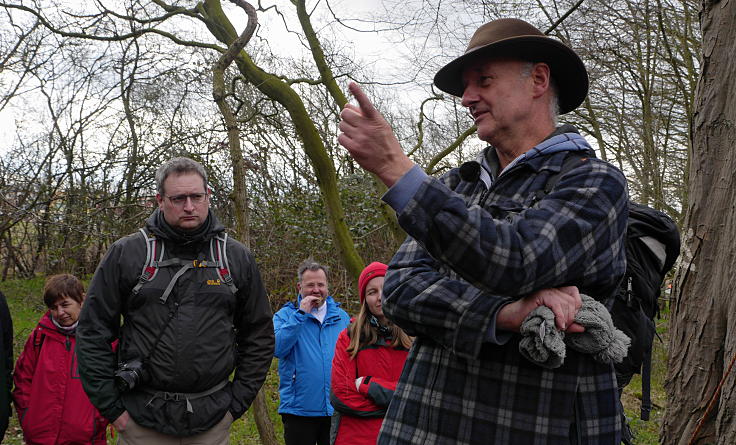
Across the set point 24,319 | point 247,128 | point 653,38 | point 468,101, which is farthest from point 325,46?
point 24,319

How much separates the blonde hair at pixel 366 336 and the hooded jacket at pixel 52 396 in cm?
178

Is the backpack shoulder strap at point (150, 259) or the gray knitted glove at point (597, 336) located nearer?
the gray knitted glove at point (597, 336)

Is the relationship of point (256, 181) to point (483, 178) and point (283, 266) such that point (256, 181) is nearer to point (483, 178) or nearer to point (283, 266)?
point (283, 266)

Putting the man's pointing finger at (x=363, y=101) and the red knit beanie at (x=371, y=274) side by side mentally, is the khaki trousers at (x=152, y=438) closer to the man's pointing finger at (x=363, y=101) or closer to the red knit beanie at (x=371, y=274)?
the red knit beanie at (x=371, y=274)

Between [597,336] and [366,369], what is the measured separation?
101 inches

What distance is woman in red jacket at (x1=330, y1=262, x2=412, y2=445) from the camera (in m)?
3.92

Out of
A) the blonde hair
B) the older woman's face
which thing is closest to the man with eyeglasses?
the blonde hair

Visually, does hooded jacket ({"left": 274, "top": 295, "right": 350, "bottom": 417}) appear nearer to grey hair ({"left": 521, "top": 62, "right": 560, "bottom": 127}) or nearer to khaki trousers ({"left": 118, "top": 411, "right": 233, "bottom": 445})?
khaki trousers ({"left": 118, "top": 411, "right": 233, "bottom": 445})

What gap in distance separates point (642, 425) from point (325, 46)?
6.10 m

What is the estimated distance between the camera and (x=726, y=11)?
2.79m

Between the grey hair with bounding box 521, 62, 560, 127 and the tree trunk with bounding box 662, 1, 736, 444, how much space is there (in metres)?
1.13

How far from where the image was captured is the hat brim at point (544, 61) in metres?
1.93

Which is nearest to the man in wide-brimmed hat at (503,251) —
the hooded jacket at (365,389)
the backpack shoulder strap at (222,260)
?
the backpack shoulder strap at (222,260)

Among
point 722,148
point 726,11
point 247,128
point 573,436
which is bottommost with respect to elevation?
point 573,436
